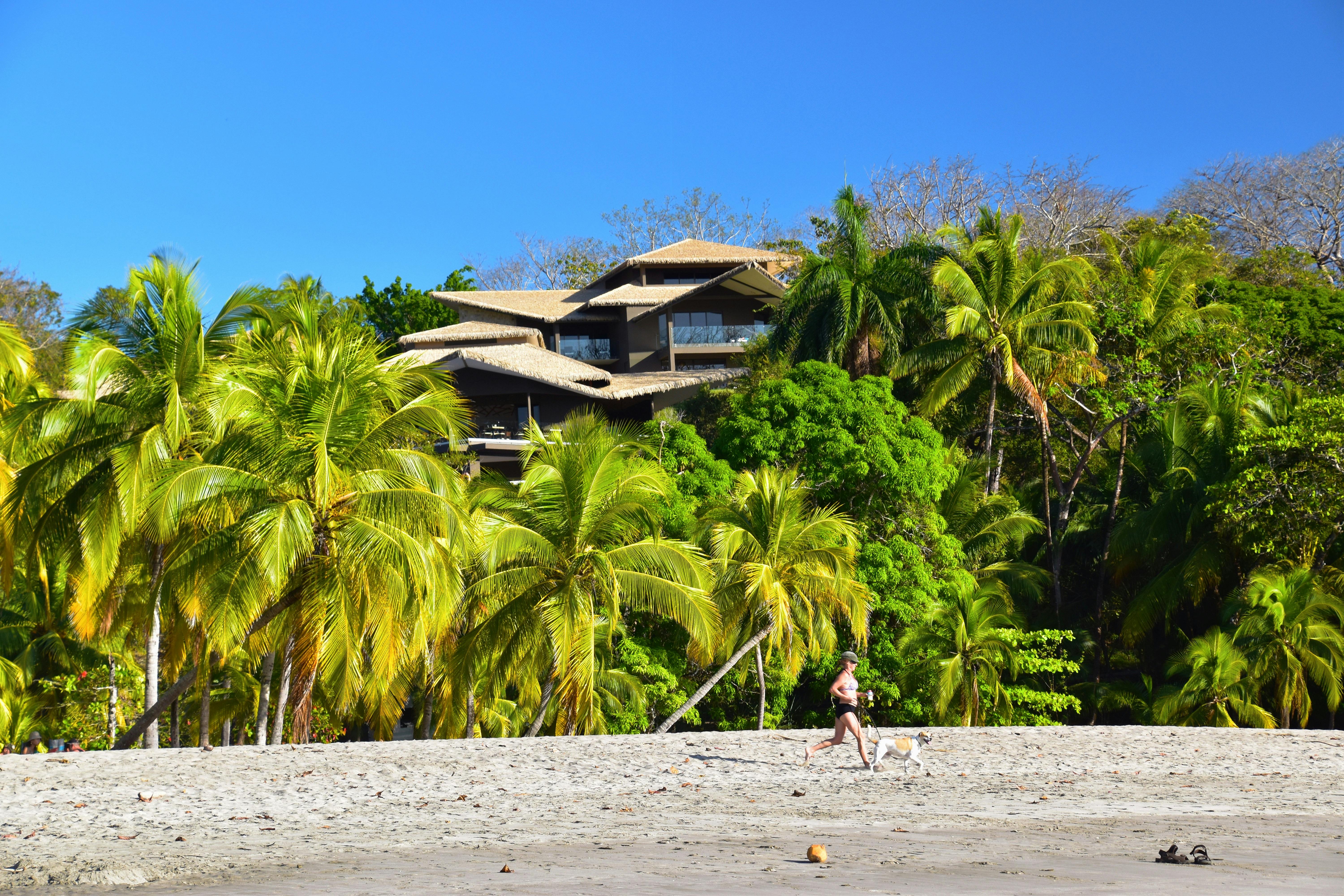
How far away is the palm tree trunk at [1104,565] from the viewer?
29.0 meters

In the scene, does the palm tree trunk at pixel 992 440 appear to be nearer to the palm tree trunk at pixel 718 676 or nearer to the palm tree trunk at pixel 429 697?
the palm tree trunk at pixel 718 676

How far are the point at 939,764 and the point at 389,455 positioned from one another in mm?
8314

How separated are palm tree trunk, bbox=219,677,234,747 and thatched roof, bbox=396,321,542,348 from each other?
2084cm

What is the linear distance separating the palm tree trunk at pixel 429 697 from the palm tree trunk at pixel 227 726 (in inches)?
154

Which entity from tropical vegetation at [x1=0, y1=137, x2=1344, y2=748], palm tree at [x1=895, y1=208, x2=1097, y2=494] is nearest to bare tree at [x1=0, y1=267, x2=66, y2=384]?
tropical vegetation at [x1=0, y1=137, x2=1344, y2=748]

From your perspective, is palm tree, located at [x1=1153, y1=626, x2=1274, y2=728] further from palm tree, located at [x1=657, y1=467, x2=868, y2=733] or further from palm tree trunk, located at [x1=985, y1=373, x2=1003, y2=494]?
palm tree trunk, located at [x1=985, y1=373, x2=1003, y2=494]

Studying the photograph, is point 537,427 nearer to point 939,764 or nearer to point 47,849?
point 939,764

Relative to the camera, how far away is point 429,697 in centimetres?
2369

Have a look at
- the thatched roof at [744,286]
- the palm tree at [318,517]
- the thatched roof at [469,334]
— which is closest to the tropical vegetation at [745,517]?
the palm tree at [318,517]

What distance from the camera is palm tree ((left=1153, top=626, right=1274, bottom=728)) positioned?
23.5m

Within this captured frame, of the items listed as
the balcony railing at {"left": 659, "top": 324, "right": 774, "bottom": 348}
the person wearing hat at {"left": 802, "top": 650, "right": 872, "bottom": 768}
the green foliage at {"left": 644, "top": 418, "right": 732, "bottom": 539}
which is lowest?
the person wearing hat at {"left": 802, "top": 650, "right": 872, "bottom": 768}

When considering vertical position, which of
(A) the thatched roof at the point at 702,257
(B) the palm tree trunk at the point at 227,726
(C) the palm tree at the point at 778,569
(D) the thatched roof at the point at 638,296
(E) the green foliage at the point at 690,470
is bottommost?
(B) the palm tree trunk at the point at 227,726

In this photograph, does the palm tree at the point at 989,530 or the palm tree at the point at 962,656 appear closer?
the palm tree at the point at 962,656

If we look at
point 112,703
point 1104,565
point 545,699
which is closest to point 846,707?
point 545,699
